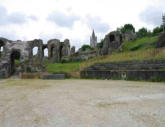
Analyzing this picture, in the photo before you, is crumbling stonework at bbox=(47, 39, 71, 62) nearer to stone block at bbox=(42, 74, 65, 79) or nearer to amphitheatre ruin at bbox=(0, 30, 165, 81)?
amphitheatre ruin at bbox=(0, 30, 165, 81)

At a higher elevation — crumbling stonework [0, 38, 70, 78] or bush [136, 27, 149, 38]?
bush [136, 27, 149, 38]

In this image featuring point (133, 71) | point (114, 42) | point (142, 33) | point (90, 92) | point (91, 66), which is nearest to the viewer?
point (90, 92)

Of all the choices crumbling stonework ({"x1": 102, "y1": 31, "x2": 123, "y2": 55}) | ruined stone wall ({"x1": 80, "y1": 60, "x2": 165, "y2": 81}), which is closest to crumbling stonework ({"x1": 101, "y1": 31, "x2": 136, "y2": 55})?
crumbling stonework ({"x1": 102, "y1": 31, "x2": 123, "y2": 55})

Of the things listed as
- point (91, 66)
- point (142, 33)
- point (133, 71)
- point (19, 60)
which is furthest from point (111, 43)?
point (142, 33)

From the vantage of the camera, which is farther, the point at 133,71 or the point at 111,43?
the point at 111,43

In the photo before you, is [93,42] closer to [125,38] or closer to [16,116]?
[125,38]

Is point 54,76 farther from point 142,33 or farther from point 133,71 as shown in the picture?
point 142,33

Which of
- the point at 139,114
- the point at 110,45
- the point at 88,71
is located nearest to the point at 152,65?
the point at 88,71

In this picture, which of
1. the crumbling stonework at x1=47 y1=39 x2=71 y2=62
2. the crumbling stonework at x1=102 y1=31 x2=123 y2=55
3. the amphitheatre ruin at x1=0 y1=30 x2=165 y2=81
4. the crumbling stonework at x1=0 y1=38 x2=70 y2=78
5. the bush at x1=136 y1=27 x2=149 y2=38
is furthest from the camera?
the crumbling stonework at x1=47 y1=39 x2=71 y2=62

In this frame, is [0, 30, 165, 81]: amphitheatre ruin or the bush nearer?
[0, 30, 165, 81]: amphitheatre ruin

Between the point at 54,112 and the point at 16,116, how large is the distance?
2.36 ft

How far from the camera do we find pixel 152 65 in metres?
10.4

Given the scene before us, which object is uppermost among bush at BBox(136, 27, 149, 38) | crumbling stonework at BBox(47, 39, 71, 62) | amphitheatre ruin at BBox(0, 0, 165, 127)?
bush at BBox(136, 27, 149, 38)

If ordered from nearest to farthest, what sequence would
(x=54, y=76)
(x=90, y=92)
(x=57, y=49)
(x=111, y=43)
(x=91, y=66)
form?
(x=90, y=92) < (x=54, y=76) < (x=91, y=66) < (x=111, y=43) < (x=57, y=49)
